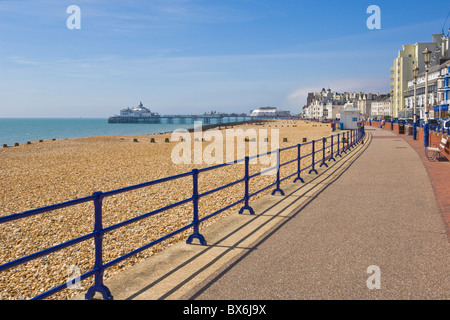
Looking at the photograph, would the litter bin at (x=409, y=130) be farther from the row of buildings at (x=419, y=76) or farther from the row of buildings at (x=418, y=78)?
the row of buildings at (x=419, y=76)

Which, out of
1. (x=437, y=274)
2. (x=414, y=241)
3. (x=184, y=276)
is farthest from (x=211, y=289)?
(x=414, y=241)

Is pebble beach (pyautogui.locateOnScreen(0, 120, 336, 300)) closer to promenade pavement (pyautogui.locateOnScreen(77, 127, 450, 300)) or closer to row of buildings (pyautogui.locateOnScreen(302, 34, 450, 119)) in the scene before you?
promenade pavement (pyautogui.locateOnScreen(77, 127, 450, 300))

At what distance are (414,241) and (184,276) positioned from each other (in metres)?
3.67

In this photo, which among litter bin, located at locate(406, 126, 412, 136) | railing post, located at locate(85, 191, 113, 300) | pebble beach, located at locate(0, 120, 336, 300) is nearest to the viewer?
railing post, located at locate(85, 191, 113, 300)

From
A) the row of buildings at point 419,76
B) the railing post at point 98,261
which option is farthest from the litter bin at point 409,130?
the row of buildings at point 419,76

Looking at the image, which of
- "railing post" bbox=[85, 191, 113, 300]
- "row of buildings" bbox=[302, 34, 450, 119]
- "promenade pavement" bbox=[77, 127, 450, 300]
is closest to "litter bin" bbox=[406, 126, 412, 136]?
"promenade pavement" bbox=[77, 127, 450, 300]

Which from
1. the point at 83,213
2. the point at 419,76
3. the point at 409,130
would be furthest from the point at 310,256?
the point at 419,76

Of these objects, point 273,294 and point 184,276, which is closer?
point 273,294

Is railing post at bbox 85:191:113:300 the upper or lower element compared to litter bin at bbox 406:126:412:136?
lower

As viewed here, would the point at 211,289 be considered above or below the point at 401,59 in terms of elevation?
below

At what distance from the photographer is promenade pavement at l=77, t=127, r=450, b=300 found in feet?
14.9

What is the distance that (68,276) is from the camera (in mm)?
6594

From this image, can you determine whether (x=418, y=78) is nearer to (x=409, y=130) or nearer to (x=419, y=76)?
(x=419, y=76)
